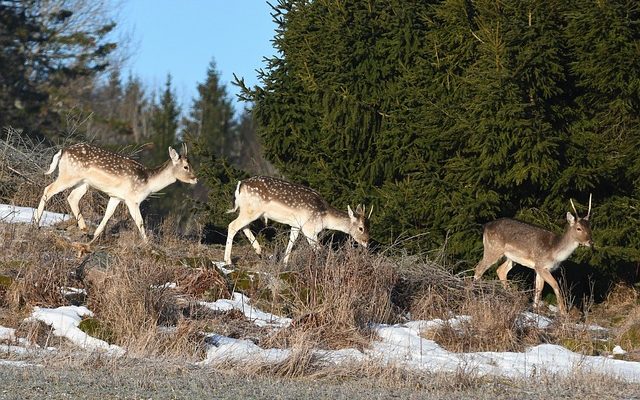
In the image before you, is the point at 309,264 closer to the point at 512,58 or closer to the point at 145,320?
the point at 145,320

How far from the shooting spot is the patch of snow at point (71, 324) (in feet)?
43.8

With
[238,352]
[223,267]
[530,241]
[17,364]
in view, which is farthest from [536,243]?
[17,364]

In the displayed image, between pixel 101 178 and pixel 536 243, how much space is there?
24.4 ft

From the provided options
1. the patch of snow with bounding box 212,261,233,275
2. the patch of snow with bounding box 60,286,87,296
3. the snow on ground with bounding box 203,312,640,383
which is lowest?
the snow on ground with bounding box 203,312,640,383

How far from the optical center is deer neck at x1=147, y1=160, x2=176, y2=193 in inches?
811

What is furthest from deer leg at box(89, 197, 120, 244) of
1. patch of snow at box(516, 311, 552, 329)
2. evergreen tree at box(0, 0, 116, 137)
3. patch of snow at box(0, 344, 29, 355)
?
evergreen tree at box(0, 0, 116, 137)

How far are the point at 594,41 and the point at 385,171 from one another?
4554mm

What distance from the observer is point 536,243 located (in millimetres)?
19922

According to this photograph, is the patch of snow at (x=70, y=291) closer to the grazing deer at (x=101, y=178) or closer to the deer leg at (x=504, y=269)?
the grazing deer at (x=101, y=178)

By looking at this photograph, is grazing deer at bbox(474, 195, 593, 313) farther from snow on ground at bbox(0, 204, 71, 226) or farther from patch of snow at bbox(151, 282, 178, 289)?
snow on ground at bbox(0, 204, 71, 226)

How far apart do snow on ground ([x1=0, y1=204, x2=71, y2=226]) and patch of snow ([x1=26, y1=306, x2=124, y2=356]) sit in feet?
17.0

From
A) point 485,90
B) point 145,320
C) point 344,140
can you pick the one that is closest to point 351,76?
point 344,140

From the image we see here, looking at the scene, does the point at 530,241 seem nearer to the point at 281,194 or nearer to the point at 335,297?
the point at 281,194

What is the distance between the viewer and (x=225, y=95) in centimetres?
7556
